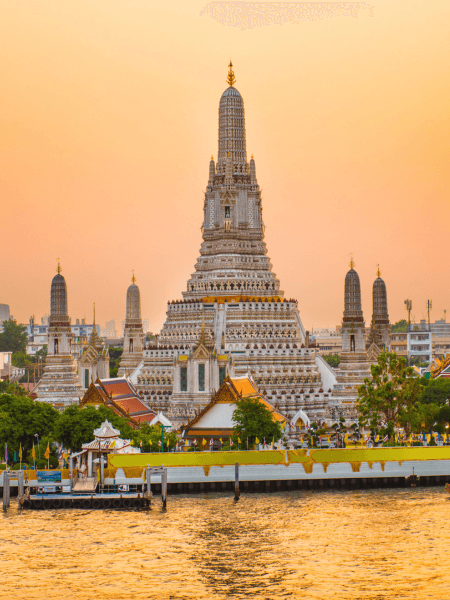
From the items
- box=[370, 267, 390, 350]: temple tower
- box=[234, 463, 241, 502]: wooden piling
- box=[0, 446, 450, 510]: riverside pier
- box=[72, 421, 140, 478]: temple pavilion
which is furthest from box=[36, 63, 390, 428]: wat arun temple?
box=[72, 421, 140, 478]: temple pavilion

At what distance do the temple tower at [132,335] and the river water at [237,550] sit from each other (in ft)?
147

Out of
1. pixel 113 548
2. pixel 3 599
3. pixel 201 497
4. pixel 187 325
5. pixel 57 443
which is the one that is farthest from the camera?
pixel 187 325

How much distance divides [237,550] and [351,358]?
4490 centimetres

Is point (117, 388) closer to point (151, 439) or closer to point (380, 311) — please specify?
point (151, 439)

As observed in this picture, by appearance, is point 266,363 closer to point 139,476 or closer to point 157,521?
point 139,476

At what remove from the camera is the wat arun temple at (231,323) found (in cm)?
9450

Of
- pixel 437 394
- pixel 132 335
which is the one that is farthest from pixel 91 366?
pixel 437 394

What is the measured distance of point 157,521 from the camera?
65.1 meters

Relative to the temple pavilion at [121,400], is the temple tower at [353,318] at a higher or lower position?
higher

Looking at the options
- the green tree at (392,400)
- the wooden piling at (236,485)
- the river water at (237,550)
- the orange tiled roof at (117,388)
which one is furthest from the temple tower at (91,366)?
Answer: the river water at (237,550)

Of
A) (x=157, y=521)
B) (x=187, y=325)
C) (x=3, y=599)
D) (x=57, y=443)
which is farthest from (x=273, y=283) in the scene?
(x=3, y=599)

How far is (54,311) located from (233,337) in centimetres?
1587

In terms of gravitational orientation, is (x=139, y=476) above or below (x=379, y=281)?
below

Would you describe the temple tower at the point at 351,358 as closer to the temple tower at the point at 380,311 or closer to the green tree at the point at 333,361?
the temple tower at the point at 380,311
